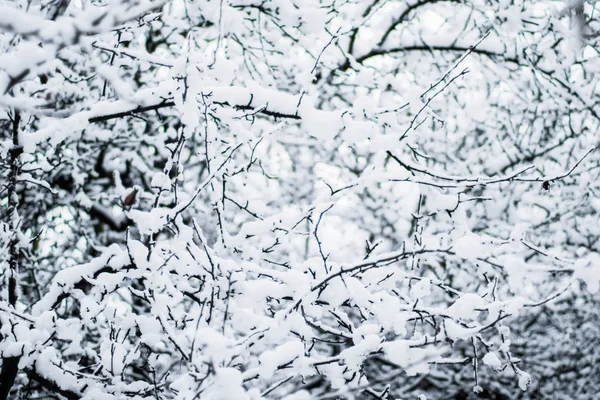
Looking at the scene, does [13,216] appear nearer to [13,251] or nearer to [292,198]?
[13,251]

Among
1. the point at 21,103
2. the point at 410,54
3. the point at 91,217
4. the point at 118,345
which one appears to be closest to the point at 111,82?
the point at 21,103

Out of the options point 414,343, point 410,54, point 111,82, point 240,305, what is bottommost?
point 414,343

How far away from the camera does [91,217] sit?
19.0 ft

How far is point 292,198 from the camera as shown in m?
6.64

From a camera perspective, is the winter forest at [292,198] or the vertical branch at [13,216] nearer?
the winter forest at [292,198]

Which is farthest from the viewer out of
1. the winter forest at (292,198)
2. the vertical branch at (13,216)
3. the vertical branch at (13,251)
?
the vertical branch at (13,216)

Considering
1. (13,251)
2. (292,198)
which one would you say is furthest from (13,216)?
(292,198)

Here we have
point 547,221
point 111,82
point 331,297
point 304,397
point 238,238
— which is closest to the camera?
point 304,397

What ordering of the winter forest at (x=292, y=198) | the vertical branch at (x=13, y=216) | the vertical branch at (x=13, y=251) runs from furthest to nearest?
the vertical branch at (x=13, y=216), the vertical branch at (x=13, y=251), the winter forest at (x=292, y=198)

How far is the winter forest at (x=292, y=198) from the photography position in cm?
176

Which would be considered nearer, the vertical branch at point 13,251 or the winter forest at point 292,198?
the winter forest at point 292,198

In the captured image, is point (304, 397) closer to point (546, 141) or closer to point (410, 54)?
point (410, 54)

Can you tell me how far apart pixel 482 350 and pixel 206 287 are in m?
4.98

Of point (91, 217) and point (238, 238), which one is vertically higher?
point (91, 217)
